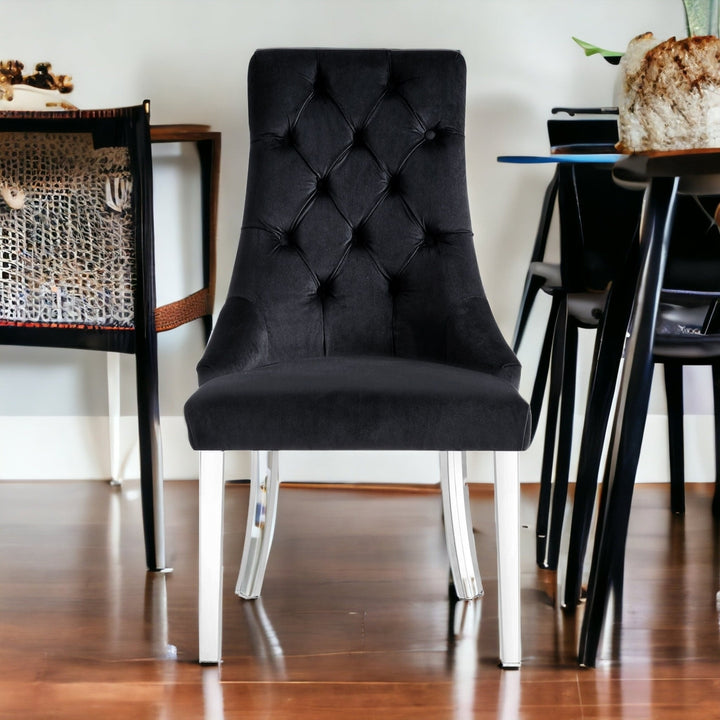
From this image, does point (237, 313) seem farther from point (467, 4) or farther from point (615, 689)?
point (467, 4)

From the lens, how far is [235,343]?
1551mm

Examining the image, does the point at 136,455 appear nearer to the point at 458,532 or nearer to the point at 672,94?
the point at 458,532

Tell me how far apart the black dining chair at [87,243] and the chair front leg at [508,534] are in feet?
2.39

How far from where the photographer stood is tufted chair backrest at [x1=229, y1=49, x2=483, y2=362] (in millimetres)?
1817

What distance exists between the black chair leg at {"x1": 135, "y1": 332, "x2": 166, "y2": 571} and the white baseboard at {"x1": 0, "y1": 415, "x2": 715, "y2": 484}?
73 centimetres

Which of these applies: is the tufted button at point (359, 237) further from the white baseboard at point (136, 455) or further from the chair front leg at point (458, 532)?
the white baseboard at point (136, 455)

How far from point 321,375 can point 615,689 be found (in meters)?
0.63

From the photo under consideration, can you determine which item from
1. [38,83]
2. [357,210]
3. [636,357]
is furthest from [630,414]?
[38,83]

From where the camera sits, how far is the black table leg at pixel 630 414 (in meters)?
1.32

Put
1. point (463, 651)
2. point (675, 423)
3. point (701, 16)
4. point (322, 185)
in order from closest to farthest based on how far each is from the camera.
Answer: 1. point (463, 651)
2. point (701, 16)
3. point (322, 185)
4. point (675, 423)

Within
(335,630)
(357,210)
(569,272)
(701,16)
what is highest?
(701,16)

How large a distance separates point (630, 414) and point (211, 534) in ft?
2.08

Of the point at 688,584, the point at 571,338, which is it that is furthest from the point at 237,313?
the point at 688,584

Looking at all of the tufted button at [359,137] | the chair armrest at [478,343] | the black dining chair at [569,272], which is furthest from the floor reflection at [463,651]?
the tufted button at [359,137]
